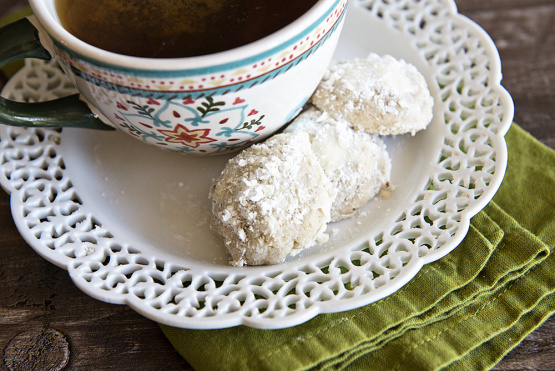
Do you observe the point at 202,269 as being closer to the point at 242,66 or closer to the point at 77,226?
the point at 77,226

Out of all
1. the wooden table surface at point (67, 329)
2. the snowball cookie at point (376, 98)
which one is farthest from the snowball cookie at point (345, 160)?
the wooden table surface at point (67, 329)

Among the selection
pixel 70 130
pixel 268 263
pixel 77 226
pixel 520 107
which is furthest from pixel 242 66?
pixel 520 107

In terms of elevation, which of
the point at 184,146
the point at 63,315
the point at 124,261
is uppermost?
the point at 184,146

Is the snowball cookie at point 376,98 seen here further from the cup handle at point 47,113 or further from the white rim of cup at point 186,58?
the cup handle at point 47,113

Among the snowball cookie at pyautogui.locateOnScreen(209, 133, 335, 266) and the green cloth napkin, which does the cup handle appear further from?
the green cloth napkin

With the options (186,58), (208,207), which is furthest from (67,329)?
(186,58)

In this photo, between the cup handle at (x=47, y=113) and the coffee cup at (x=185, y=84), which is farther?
the cup handle at (x=47, y=113)

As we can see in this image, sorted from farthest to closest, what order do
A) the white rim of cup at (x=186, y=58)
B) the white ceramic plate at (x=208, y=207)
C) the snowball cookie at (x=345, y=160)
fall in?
the snowball cookie at (x=345, y=160) → the white ceramic plate at (x=208, y=207) → the white rim of cup at (x=186, y=58)
